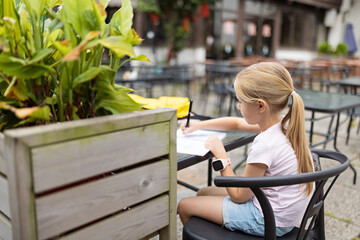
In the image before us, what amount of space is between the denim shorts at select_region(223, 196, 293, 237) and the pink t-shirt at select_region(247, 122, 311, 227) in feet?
0.18

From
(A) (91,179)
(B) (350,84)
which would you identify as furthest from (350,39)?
(A) (91,179)

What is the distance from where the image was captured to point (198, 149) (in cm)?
136

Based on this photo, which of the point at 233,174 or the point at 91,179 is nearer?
the point at 91,179

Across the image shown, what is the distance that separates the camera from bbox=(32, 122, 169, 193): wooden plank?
0.75 metres

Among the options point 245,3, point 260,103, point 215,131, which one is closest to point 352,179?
point 215,131

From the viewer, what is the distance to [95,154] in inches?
33.0

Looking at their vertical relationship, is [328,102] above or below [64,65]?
below

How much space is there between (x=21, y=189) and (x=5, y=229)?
250mm

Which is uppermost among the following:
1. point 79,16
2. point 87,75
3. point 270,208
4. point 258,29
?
point 258,29

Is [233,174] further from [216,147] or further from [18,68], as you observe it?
[18,68]

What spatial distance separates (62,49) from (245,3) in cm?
1156

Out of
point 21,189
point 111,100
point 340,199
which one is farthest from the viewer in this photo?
point 340,199

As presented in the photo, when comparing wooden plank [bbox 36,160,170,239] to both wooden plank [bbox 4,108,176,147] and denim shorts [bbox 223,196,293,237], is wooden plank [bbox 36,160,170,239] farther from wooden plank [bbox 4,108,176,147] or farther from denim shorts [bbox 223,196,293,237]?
denim shorts [bbox 223,196,293,237]

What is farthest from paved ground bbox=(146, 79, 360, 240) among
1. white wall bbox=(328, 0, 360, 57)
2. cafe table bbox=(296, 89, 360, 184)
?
white wall bbox=(328, 0, 360, 57)
